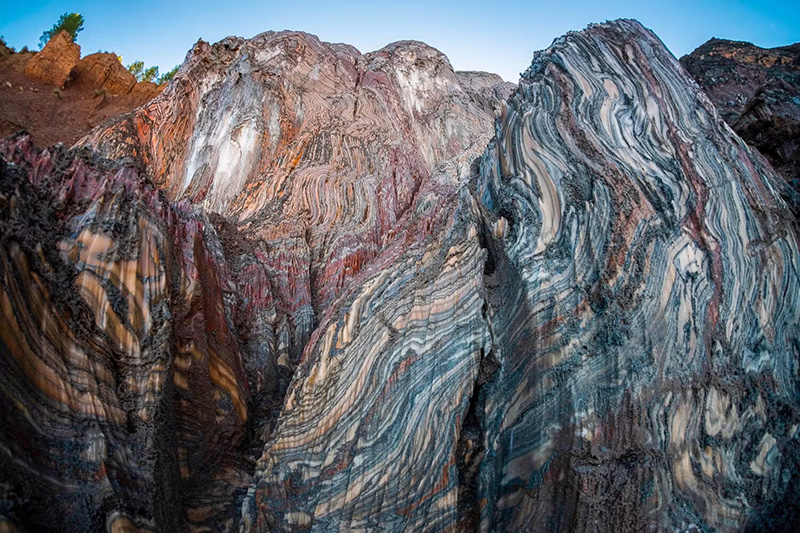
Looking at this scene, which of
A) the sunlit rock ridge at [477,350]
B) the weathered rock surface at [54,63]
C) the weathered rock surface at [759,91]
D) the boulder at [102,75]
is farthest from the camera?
the boulder at [102,75]

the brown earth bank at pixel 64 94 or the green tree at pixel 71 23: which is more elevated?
the green tree at pixel 71 23

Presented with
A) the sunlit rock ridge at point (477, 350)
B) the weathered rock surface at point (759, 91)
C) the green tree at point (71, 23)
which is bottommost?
the sunlit rock ridge at point (477, 350)

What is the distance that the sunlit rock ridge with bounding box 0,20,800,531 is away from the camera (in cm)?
381

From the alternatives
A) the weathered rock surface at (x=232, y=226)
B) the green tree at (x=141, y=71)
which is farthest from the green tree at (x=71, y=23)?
the weathered rock surface at (x=232, y=226)

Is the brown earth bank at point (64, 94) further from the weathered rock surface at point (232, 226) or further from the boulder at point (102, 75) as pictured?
the weathered rock surface at point (232, 226)

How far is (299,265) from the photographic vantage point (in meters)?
6.80

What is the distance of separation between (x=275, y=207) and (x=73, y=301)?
13.2ft

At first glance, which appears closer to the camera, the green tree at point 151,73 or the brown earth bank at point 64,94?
the brown earth bank at point 64,94

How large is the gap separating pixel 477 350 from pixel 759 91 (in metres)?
6.05

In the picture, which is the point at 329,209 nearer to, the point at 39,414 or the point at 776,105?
the point at 39,414

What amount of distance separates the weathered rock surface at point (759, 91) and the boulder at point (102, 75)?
17338 mm

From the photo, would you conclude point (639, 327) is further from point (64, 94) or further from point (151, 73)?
point (151, 73)

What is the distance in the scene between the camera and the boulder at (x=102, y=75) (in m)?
17.2

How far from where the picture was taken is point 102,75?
57.2ft
